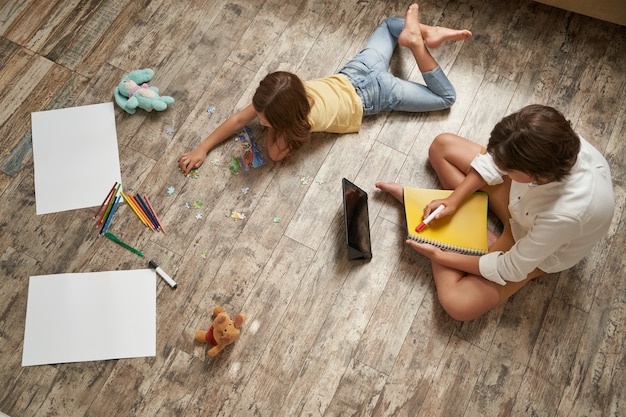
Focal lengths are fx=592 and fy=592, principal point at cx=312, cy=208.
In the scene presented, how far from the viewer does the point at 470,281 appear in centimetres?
149

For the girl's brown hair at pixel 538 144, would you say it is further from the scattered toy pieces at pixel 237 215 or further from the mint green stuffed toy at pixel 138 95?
the mint green stuffed toy at pixel 138 95

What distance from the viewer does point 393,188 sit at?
1595 mm

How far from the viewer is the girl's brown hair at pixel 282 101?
1.46m

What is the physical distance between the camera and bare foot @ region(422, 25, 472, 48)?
1669 millimetres

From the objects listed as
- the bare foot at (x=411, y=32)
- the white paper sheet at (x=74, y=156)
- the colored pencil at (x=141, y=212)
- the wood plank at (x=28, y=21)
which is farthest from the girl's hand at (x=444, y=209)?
Result: the wood plank at (x=28, y=21)

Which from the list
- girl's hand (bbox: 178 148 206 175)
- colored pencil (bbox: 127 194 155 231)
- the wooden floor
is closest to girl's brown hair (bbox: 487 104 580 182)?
the wooden floor

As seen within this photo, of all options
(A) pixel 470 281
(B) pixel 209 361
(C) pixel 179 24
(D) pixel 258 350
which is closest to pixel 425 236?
(A) pixel 470 281

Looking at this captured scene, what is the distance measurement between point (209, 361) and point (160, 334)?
14cm

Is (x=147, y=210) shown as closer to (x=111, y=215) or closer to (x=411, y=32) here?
(x=111, y=215)

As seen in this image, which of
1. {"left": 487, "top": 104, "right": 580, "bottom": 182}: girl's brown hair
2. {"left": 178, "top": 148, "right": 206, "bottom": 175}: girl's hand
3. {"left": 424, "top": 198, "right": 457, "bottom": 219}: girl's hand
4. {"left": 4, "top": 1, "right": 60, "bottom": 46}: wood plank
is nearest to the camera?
{"left": 487, "top": 104, "right": 580, "bottom": 182}: girl's brown hair

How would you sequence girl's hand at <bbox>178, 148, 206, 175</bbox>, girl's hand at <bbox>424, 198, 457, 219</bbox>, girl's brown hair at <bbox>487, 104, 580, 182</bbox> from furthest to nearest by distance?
1. girl's hand at <bbox>178, 148, 206, 175</bbox>
2. girl's hand at <bbox>424, 198, 457, 219</bbox>
3. girl's brown hair at <bbox>487, 104, 580, 182</bbox>

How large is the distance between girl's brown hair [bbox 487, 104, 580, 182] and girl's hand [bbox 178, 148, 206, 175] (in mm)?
805

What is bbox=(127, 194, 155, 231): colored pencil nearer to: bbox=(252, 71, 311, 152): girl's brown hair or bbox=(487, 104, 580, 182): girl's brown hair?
bbox=(252, 71, 311, 152): girl's brown hair

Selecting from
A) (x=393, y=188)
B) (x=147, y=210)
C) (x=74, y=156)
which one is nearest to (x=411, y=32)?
(x=393, y=188)
